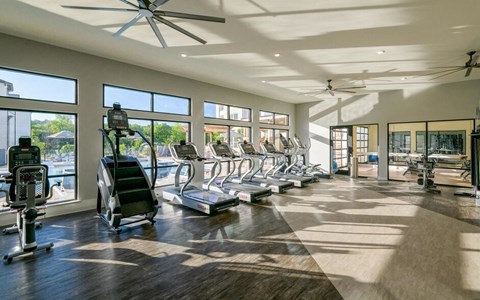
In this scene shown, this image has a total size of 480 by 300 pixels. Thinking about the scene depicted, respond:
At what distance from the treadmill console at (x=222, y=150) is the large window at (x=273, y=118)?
427 centimetres

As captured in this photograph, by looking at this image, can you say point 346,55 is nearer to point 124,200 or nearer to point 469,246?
point 469,246

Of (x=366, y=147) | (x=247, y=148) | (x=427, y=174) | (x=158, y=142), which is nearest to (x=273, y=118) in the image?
(x=247, y=148)

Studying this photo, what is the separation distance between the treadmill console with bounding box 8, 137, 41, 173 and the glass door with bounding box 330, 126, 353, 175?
34.0ft

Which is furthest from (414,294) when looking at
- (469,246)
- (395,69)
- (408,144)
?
(408,144)

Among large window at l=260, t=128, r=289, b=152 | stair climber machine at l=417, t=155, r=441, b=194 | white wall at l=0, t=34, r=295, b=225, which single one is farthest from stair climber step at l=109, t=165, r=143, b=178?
stair climber machine at l=417, t=155, r=441, b=194

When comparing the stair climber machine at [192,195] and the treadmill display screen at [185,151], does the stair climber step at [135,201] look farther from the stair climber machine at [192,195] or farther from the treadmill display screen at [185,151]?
the treadmill display screen at [185,151]

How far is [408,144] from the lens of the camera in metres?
9.47

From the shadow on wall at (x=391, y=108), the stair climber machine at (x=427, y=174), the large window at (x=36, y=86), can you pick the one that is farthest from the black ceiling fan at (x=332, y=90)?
the large window at (x=36, y=86)

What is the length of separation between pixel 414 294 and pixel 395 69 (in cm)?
590

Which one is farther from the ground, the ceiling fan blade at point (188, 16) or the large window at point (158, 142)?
the ceiling fan blade at point (188, 16)

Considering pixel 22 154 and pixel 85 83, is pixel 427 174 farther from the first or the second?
pixel 22 154

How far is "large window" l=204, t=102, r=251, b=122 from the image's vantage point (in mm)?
8297

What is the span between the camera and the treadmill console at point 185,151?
219 inches

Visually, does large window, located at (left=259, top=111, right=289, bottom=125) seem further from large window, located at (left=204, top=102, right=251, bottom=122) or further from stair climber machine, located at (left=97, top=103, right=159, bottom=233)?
stair climber machine, located at (left=97, top=103, right=159, bottom=233)
